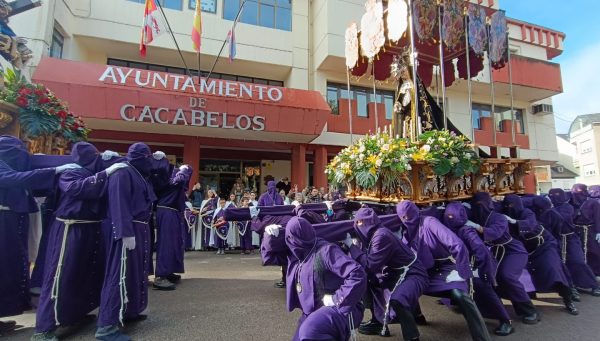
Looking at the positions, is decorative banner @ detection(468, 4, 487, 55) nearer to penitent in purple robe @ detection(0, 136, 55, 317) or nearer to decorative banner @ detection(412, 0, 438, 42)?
decorative banner @ detection(412, 0, 438, 42)

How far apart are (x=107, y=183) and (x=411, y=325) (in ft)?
11.9

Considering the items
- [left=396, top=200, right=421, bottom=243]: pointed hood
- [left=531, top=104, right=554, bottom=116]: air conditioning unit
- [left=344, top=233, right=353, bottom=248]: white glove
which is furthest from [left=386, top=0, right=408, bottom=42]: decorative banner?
[left=531, top=104, right=554, bottom=116]: air conditioning unit

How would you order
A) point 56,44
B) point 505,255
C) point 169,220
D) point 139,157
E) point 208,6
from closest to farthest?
point 139,157, point 505,255, point 169,220, point 56,44, point 208,6

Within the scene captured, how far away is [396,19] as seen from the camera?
6.61m

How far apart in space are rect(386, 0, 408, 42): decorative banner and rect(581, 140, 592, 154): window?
39998 mm

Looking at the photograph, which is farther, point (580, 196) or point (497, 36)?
point (497, 36)

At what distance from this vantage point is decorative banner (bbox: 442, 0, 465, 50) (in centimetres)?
679

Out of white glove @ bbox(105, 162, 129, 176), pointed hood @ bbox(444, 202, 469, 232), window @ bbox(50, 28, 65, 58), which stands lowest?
pointed hood @ bbox(444, 202, 469, 232)

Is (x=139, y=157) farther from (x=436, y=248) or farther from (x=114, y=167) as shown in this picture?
(x=436, y=248)

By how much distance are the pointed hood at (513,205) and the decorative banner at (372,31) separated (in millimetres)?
3888

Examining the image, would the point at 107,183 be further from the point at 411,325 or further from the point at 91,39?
the point at 91,39

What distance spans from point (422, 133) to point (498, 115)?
17.9 meters

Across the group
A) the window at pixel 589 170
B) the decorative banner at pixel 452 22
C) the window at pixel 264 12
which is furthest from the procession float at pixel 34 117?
the window at pixel 589 170

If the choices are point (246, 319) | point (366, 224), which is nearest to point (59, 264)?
point (246, 319)
